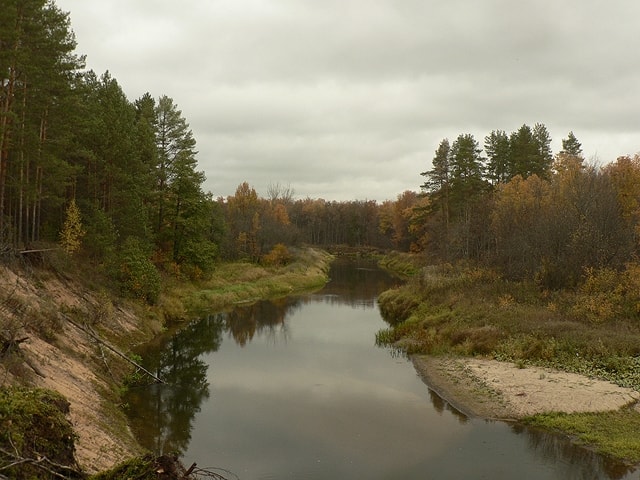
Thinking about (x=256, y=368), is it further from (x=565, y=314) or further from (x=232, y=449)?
(x=565, y=314)

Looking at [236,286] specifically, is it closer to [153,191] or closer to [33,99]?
[153,191]

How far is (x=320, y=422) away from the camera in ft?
61.3

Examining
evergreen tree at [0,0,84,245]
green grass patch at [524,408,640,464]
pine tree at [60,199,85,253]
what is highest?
evergreen tree at [0,0,84,245]

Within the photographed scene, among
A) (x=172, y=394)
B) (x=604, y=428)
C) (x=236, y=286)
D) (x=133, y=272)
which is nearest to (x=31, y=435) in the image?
(x=172, y=394)

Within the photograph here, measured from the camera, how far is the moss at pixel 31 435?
20.3 feet

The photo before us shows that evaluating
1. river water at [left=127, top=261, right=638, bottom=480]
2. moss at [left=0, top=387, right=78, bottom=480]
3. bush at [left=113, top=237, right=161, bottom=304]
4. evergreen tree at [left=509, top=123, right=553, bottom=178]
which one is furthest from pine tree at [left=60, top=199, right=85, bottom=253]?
evergreen tree at [left=509, top=123, right=553, bottom=178]

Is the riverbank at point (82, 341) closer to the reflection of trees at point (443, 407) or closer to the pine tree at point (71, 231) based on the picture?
the pine tree at point (71, 231)

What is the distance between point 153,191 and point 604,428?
39589 mm

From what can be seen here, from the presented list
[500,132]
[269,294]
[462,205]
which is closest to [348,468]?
[269,294]

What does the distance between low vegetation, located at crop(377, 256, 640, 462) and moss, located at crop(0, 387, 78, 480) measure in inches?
610

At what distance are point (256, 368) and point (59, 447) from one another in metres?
19.4

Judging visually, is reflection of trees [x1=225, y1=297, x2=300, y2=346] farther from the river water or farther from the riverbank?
the riverbank

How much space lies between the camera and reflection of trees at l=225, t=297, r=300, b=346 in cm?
3514

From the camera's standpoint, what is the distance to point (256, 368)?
26.0m
